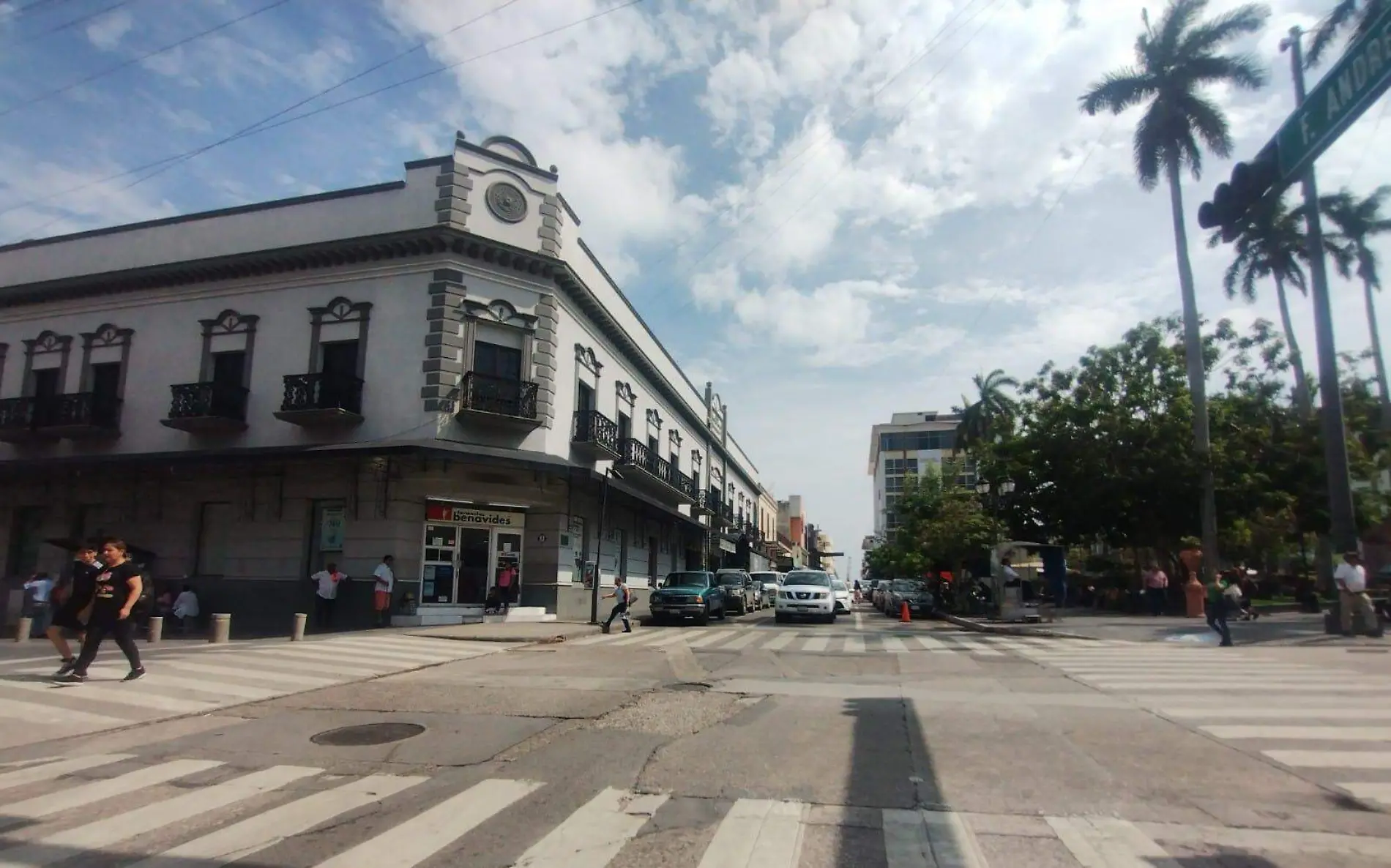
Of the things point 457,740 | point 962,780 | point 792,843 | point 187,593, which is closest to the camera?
point 792,843

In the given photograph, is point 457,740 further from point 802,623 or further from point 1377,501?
point 1377,501

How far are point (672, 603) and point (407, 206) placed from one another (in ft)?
45.6

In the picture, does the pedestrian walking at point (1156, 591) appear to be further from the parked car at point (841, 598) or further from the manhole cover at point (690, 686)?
the manhole cover at point (690, 686)

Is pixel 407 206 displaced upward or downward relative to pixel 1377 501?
upward

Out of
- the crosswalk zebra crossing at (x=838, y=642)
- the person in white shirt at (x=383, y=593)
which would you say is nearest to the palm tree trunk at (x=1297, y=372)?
the crosswalk zebra crossing at (x=838, y=642)

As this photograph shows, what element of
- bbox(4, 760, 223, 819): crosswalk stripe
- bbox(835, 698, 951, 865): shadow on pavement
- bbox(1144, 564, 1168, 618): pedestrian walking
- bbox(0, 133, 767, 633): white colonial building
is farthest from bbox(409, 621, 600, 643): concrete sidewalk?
bbox(1144, 564, 1168, 618): pedestrian walking

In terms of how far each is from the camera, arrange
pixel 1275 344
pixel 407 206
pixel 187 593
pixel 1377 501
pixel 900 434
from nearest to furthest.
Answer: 1. pixel 187 593
2. pixel 407 206
3. pixel 1377 501
4. pixel 1275 344
5. pixel 900 434

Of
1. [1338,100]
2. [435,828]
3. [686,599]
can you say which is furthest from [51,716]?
[686,599]

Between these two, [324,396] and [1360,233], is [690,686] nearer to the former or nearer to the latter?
[324,396]

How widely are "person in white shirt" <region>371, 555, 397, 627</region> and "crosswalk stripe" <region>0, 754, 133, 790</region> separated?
13834 mm

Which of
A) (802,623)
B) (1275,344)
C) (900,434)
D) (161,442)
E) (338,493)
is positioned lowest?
(802,623)

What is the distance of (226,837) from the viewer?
200 inches

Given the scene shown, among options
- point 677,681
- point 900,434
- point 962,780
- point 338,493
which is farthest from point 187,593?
point 900,434

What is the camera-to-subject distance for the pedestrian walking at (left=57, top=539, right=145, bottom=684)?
10.6 m
